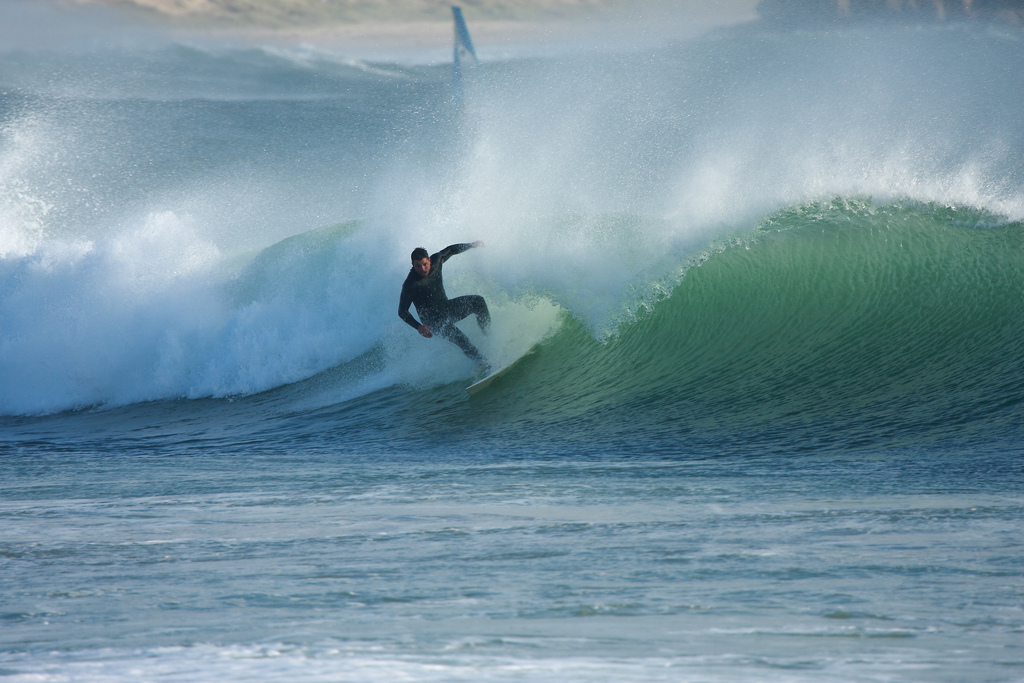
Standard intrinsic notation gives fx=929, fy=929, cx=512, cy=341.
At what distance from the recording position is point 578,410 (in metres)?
7.00

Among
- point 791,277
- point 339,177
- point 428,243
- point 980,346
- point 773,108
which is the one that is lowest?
point 980,346

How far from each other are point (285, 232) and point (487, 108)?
13.9 m

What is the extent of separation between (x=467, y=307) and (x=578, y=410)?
62.0 inches

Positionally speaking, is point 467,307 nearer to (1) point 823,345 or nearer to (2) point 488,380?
(2) point 488,380

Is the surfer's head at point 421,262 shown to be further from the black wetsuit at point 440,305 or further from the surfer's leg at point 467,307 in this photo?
the surfer's leg at point 467,307

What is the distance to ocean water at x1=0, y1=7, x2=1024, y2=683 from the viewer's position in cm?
256

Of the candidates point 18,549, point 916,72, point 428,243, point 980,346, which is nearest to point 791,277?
point 980,346

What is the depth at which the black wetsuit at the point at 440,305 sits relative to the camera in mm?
7746

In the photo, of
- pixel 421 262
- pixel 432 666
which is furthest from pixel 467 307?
pixel 432 666

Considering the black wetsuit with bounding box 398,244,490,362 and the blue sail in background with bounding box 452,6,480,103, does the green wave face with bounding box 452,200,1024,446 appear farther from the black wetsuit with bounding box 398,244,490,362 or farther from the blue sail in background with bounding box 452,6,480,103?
the blue sail in background with bounding box 452,6,480,103

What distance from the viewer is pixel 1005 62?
13.7 metres

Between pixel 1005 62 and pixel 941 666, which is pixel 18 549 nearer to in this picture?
pixel 941 666

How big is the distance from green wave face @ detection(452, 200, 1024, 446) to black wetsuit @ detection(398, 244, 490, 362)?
623 mm

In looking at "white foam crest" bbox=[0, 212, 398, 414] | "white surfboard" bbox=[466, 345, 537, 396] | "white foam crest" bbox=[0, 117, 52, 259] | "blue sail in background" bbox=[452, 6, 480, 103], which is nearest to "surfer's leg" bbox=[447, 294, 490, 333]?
"white surfboard" bbox=[466, 345, 537, 396]
